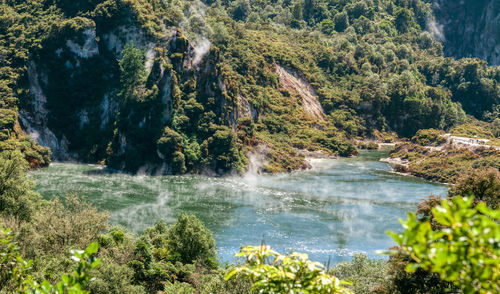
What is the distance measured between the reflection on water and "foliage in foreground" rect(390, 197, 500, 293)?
2096 inches

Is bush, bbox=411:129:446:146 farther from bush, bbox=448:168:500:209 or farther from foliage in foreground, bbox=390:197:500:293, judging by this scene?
foliage in foreground, bbox=390:197:500:293

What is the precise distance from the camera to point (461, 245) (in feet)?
20.8

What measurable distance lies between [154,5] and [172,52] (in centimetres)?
2500

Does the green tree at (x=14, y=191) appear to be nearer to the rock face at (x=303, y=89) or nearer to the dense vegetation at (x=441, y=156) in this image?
the dense vegetation at (x=441, y=156)

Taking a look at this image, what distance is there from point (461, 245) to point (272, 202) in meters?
83.8

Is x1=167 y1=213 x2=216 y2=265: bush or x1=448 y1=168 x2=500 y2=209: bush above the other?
x1=448 y1=168 x2=500 y2=209: bush

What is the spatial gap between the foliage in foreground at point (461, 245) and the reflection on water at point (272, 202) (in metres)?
53.3

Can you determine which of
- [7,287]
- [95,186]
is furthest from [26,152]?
[7,287]

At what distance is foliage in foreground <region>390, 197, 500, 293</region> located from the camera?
611cm

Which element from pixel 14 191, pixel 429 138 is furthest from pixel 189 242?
pixel 429 138

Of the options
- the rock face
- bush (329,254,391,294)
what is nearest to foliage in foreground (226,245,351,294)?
bush (329,254,391,294)

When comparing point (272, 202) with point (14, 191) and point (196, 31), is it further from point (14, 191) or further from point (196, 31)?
point (196, 31)

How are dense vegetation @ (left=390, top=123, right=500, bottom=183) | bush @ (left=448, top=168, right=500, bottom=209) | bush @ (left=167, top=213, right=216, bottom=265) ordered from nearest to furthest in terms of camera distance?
bush @ (left=448, top=168, right=500, bottom=209), bush @ (left=167, top=213, right=216, bottom=265), dense vegetation @ (left=390, top=123, right=500, bottom=183)

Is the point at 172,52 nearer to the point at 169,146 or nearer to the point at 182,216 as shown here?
the point at 169,146
